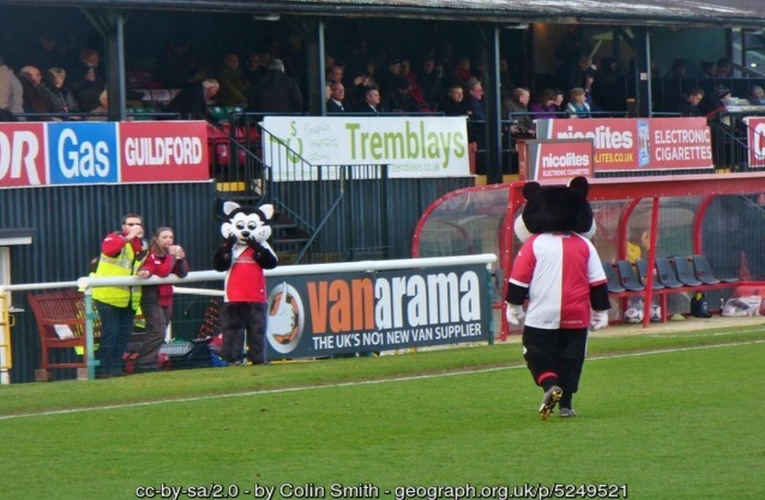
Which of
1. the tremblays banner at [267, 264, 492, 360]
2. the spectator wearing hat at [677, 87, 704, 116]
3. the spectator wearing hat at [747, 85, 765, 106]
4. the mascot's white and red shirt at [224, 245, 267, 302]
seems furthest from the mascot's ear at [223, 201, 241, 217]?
the spectator wearing hat at [747, 85, 765, 106]

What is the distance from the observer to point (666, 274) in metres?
26.0

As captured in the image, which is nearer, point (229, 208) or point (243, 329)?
point (243, 329)

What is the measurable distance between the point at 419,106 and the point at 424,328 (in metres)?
9.21

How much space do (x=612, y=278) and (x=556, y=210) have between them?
13.7 m

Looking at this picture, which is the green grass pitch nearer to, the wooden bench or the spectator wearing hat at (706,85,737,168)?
the wooden bench

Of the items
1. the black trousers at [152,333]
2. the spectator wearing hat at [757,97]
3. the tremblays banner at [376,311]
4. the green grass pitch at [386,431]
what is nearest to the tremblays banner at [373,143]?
the tremblays banner at [376,311]

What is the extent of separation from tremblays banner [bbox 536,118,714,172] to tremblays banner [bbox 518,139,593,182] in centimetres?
99

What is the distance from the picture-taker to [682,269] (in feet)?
86.2

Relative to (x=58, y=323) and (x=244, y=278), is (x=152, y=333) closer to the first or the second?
(x=244, y=278)

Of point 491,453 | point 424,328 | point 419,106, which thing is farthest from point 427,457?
point 419,106

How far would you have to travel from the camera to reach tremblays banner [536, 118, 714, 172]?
2758 centimetres

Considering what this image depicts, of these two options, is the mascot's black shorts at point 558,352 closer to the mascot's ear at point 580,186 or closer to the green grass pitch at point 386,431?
the green grass pitch at point 386,431

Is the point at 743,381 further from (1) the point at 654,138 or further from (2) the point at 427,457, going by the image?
(1) the point at 654,138

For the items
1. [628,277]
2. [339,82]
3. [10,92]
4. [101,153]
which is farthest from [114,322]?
[628,277]
